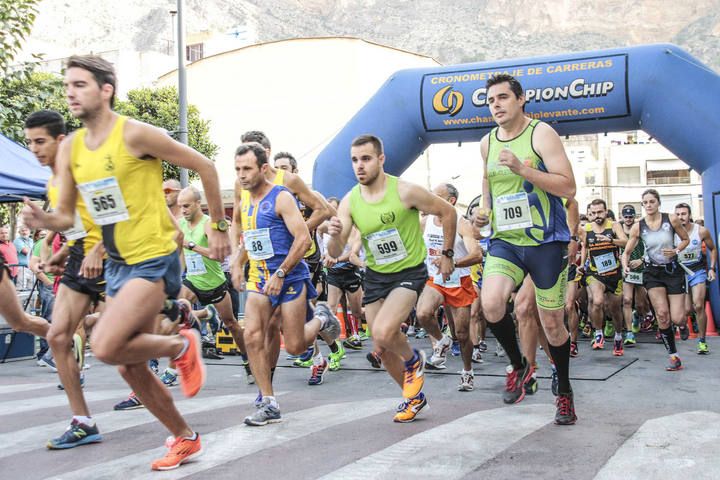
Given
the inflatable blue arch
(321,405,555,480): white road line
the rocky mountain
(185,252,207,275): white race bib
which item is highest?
the rocky mountain

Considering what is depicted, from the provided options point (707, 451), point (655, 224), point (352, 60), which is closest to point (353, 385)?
point (707, 451)

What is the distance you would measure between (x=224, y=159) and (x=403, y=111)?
33.9 meters

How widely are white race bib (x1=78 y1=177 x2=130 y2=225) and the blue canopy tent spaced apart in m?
7.21

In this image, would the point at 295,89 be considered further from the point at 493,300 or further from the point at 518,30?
the point at 518,30

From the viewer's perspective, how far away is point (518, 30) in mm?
145750

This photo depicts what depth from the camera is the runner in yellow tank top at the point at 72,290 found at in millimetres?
5168

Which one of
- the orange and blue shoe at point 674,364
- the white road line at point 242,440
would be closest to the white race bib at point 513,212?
the white road line at point 242,440

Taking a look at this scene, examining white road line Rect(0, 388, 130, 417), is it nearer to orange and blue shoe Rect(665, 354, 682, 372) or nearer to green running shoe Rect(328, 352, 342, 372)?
green running shoe Rect(328, 352, 342, 372)

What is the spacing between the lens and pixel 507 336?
6215 millimetres

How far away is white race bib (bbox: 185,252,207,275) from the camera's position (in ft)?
28.7

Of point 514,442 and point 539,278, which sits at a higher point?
point 539,278

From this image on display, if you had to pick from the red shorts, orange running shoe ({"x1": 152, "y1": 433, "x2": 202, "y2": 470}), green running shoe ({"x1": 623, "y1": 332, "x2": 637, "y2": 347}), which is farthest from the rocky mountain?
orange running shoe ({"x1": 152, "y1": 433, "x2": 202, "y2": 470})

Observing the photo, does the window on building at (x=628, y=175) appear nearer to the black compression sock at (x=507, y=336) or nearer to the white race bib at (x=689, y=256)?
the white race bib at (x=689, y=256)

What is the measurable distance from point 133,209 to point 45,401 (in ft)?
11.8
